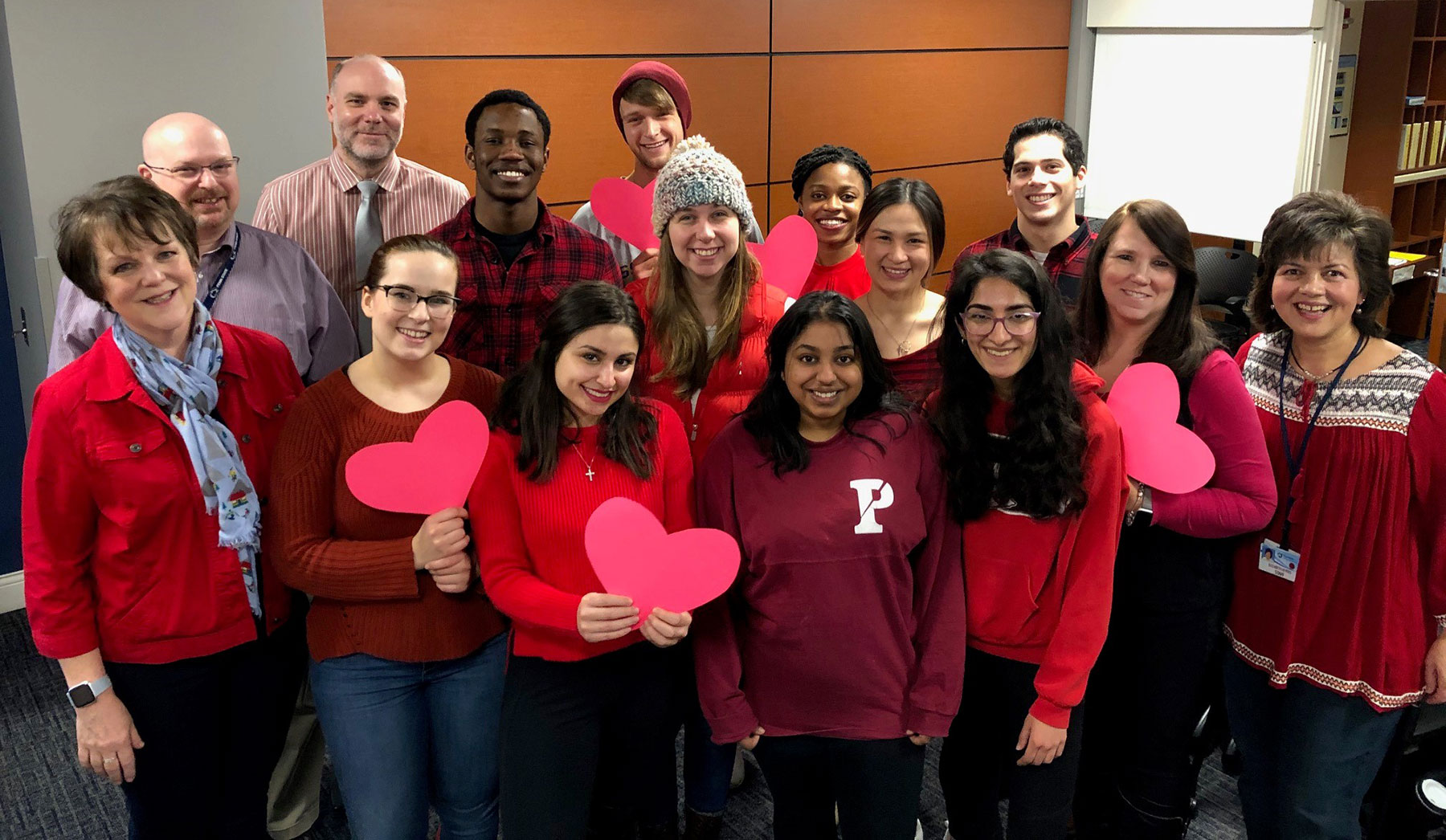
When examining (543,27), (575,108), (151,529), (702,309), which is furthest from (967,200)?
(151,529)

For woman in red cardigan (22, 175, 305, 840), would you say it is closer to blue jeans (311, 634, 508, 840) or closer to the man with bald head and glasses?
blue jeans (311, 634, 508, 840)

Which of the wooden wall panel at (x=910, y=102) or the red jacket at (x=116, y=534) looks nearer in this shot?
the red jacket at (x=116, y=534)

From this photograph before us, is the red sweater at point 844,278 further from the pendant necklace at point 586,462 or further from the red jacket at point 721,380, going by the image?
the pendant necklace at point 586,462

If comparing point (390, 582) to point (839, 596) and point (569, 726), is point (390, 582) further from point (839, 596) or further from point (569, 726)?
point (839, 596)

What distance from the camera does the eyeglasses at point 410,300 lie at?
1807mm

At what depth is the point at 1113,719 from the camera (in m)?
2.09

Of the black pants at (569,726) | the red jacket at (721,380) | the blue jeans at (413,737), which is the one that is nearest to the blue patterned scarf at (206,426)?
the blue jeans at (413,737)

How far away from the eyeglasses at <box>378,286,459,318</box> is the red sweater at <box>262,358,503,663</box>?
6.1 inches

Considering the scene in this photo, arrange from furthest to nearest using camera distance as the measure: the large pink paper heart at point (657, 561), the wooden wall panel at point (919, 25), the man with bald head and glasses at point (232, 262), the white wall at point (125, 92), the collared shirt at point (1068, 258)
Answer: the wooden wall panel at point (919, 25), the white wall at point (125, 92), the collared shirt at point (1068, 258), the man with bald head and glasses at point (232, 262), the large pink paper heart at point (657, 561)

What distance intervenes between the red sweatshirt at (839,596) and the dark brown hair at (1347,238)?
0.77 m

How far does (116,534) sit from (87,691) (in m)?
0.27

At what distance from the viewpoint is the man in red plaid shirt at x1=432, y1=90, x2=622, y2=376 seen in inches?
93.3

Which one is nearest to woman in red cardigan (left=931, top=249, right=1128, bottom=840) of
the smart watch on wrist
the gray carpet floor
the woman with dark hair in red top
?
the woman with dark hair in red top

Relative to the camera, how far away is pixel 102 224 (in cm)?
171
